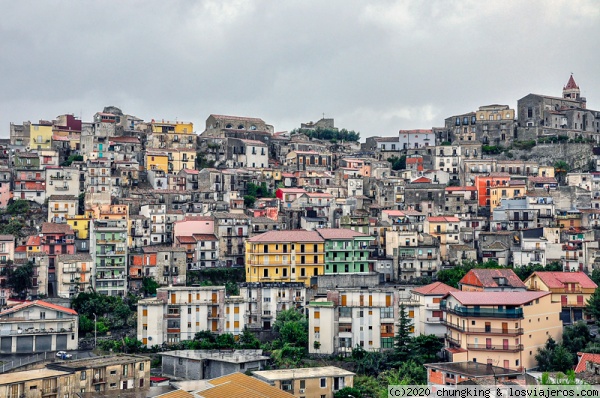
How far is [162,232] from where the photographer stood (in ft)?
212

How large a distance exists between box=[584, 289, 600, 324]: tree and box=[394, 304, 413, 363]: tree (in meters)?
10.2

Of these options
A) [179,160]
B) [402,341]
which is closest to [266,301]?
[402,341]

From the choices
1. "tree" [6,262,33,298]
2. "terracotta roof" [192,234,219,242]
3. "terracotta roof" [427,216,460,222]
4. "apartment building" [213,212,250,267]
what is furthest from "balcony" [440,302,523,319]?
"tree" [6,262,33,298]

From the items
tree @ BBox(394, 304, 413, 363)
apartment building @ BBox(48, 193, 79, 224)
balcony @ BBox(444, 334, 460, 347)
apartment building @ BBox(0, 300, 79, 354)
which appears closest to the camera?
balcony @ BBox(444, 334, 460, 347)

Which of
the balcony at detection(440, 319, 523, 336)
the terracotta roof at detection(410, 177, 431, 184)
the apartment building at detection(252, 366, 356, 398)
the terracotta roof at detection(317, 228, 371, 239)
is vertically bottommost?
the apartment building at detection(252, 366, 356, 398)

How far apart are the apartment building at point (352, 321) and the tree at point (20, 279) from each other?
19.2 metres

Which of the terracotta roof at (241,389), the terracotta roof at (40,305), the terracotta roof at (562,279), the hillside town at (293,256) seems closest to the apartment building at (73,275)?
the hillside town at (293,256)

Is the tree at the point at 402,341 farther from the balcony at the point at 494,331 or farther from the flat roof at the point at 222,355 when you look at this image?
the flat roof at the point at 222,355

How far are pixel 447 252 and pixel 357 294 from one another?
16.5m

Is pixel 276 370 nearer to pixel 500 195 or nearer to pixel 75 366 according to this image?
pixel 75 366

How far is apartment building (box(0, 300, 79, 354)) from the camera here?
4844 cm

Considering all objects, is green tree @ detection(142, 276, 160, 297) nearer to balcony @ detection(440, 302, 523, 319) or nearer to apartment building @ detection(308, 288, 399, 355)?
apartment building @ detection(308, 288, 399, 355)

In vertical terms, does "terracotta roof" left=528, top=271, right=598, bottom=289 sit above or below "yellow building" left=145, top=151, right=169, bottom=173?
below

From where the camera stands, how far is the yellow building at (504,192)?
68812 millimetres
